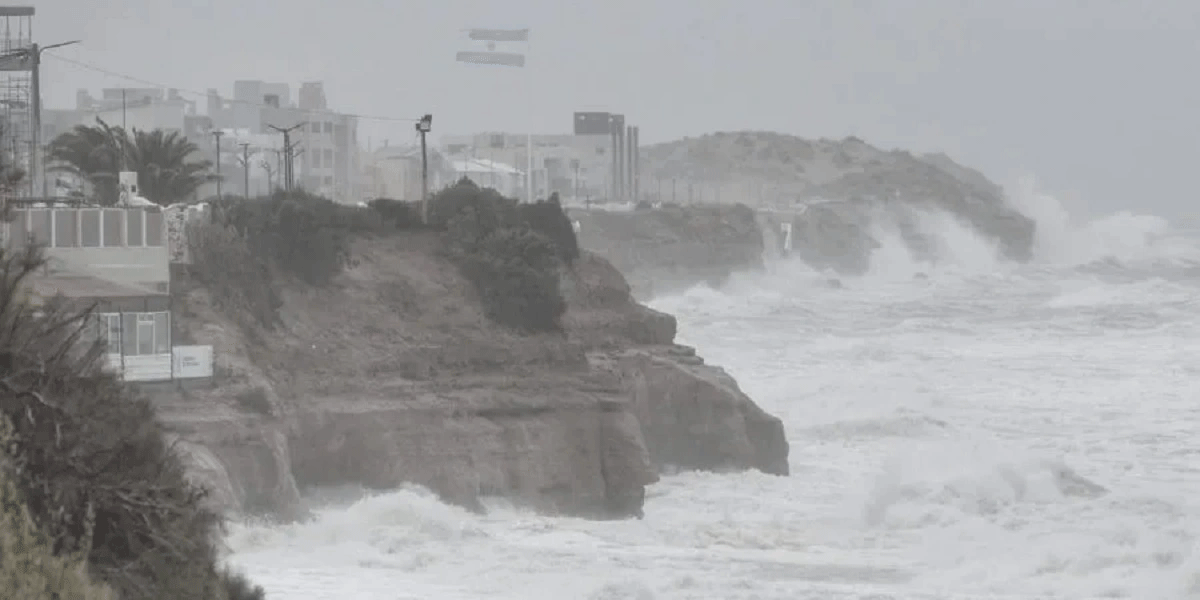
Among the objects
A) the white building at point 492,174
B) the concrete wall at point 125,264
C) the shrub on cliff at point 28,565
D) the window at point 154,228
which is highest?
the white building at point 492,174

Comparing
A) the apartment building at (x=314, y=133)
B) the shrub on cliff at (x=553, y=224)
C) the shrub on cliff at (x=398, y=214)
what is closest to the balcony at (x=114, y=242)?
the shrub on cliff at (x=398, y=214)

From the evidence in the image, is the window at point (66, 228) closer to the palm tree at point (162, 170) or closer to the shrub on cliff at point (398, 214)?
the shrub on cliff at point (398, 214)

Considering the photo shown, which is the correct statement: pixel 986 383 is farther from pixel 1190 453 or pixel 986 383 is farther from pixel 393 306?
pixel 393 306

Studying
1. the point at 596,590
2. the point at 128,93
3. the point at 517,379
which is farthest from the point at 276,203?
the point at 128,93

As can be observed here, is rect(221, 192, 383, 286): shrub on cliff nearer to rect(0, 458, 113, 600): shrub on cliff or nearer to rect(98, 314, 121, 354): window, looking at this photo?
rect(98, 314, 121, 354): window

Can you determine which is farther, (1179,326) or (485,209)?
(1179,326)

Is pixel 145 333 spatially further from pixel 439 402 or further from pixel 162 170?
pixel 162 170

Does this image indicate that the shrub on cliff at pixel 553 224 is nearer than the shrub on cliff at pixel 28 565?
No
